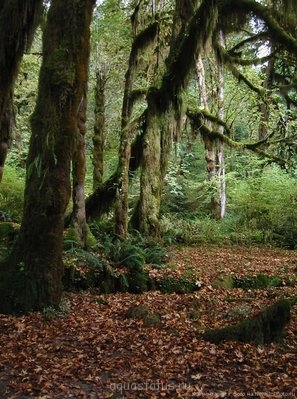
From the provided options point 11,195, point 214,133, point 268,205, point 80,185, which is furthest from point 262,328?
point 268,205

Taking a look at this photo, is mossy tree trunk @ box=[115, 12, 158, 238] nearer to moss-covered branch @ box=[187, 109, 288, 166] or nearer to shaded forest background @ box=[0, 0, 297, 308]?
shaded forest background @ box=[0, 0, 297, 308]

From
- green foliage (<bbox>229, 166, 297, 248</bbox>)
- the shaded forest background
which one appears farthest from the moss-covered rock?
green foliage (<bbox>229, 166, 297, 248</bbox>)

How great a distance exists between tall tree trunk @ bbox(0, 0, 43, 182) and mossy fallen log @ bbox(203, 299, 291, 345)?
535 centimetres

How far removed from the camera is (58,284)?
22.1 feet

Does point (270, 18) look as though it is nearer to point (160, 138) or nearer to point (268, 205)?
point (160, 138)

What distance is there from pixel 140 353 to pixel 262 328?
5.60ft

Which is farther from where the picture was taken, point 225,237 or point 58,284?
point 225,237

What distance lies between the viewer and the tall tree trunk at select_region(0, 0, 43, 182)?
7723 mm

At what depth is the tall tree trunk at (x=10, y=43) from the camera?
7723mm

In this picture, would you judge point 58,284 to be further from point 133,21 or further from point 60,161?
point 133,21

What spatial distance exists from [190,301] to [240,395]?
3.57 metres

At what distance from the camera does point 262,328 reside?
5.70 meters

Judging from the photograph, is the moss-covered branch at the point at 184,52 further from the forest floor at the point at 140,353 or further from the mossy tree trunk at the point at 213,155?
the forest floor at the point at 140,353

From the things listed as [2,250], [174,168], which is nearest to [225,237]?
[174,168]
